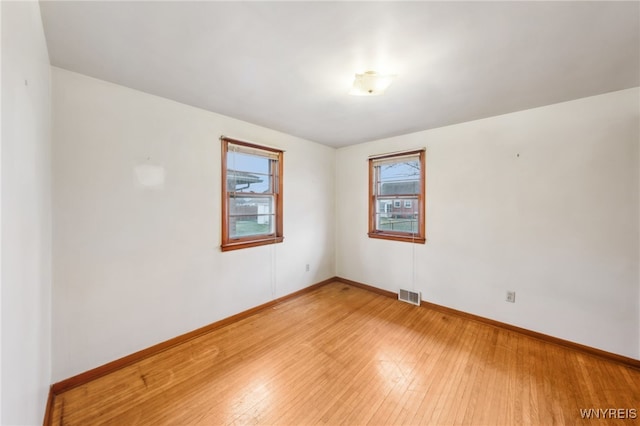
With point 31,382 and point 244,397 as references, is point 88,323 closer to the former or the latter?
point 31,382

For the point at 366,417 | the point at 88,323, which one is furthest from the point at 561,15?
the point at 88,323

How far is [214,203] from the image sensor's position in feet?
9.14

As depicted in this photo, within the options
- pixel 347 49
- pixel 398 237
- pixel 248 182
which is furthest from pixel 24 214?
pixel 398 237

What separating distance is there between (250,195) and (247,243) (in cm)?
63

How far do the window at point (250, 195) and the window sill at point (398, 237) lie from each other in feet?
5.07

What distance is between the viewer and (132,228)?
7.23 ft

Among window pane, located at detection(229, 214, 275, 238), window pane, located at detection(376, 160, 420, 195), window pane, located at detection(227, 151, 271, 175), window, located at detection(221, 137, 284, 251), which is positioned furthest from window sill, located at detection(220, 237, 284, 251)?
window pane, located at detection(376, 160, 420, 195)

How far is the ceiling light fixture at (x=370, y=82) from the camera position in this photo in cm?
192

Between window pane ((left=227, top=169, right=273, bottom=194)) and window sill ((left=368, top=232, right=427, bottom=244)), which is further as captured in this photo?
window sill ((left=368, top=232, right=427, bottom=244))

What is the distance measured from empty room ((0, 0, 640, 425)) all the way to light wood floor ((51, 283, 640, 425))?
19mm

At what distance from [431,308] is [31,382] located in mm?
3715

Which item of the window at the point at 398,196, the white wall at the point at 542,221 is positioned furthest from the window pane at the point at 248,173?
the white wall at the point at 542,221

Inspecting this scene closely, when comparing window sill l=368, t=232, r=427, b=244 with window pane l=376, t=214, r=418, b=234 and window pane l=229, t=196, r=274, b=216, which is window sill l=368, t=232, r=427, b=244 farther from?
window pane l=229, t=196, r=274, b=216

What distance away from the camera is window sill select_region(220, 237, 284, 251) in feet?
9.47
